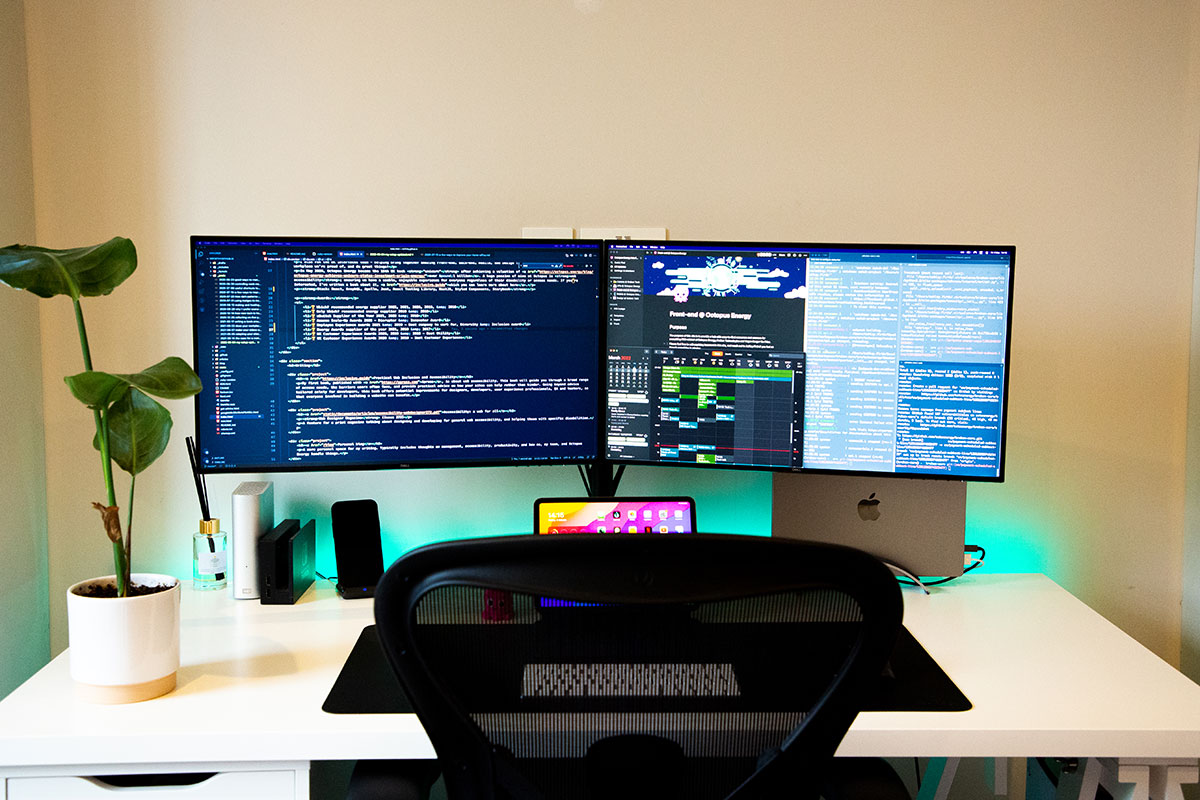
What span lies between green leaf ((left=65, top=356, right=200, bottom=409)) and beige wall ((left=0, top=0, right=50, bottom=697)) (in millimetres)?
611

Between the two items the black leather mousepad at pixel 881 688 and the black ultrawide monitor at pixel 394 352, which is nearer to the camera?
the black leather mousepad at pixel 881 688

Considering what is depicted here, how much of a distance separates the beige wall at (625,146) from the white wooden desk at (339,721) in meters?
0.52

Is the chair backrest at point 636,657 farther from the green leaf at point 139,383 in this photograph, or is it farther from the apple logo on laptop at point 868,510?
the apple logo on laptop at point 868,510

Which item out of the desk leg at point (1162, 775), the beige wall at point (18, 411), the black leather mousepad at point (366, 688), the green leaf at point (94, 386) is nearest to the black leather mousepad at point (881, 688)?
the black leather mousepad at point (366, 688)

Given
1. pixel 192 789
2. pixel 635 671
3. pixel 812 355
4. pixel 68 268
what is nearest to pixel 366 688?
pixel 192 789

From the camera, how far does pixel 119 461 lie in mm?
1196

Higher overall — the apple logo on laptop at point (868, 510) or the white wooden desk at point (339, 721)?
the apple logo on laptop at point (868, 510)

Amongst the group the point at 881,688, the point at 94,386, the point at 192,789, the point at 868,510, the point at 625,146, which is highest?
the point at 625,146

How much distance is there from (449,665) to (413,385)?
794 millimetres

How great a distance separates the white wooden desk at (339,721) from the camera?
106 centimetres

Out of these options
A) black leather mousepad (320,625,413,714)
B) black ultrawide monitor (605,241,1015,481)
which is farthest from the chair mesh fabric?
black ultrawide monitor (605,241,1015,481)

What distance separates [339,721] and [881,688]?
693 mm

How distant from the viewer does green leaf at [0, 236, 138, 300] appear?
1.13 m

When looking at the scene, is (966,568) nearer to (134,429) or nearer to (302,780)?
(302,780)
